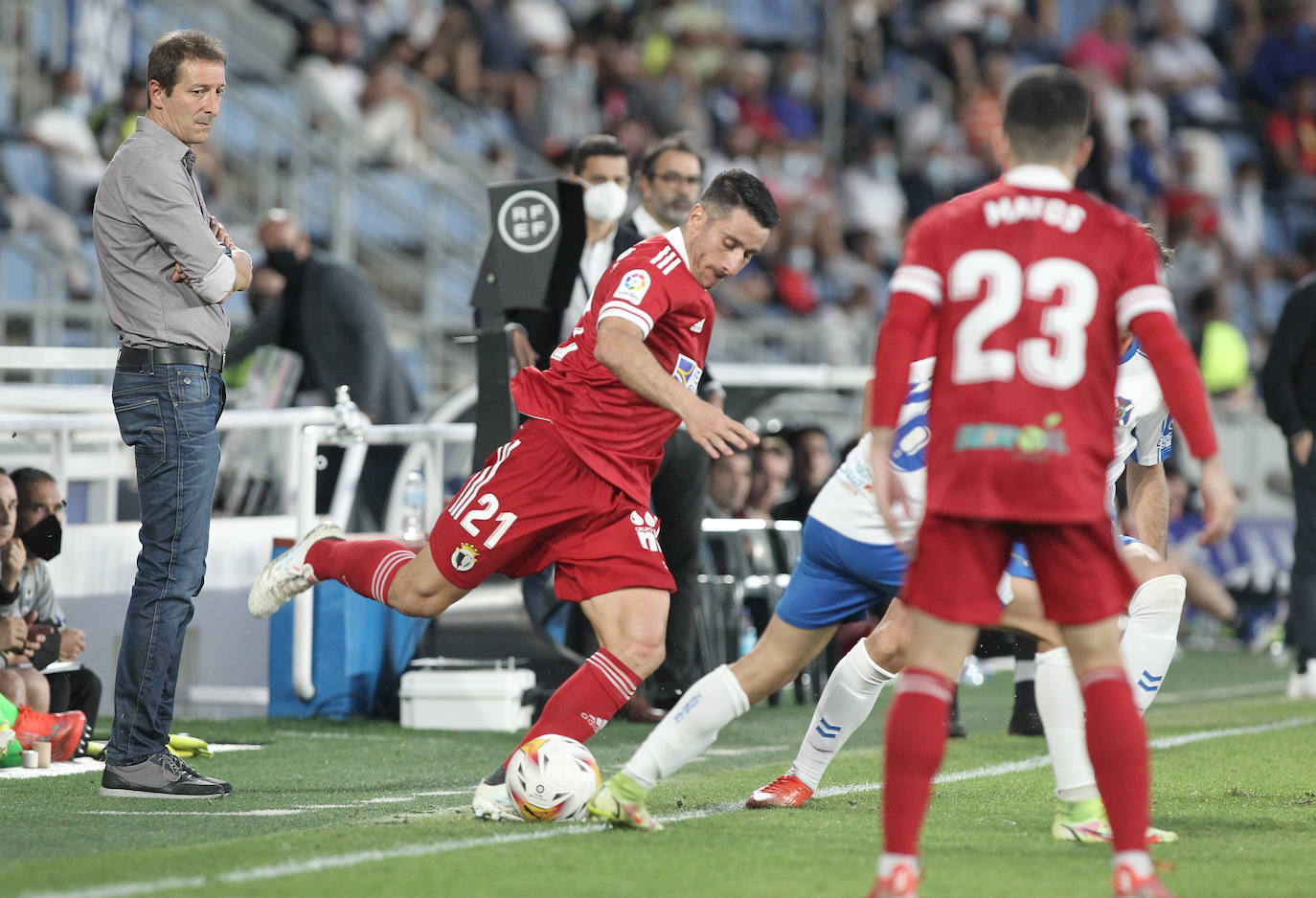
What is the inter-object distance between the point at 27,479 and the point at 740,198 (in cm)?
341

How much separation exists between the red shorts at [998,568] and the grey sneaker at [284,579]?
3.00 metres

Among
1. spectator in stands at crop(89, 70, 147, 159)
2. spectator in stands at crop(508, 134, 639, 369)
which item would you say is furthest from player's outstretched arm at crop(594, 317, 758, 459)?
spectator in stands at crop(89, 70, 147, 159)

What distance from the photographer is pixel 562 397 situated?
567cm

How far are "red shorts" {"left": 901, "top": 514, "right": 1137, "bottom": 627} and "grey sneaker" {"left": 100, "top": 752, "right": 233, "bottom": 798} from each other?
2.78 m

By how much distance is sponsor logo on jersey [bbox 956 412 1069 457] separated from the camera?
12.7 ft

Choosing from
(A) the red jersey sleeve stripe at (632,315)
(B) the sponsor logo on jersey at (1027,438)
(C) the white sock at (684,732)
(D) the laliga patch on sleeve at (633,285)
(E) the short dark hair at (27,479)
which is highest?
(D) the laliga patch on sleeve at (633,285)

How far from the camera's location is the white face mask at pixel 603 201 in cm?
803

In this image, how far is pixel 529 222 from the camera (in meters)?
7.86

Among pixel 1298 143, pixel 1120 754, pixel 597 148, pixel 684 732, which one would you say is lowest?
pixel 684 732

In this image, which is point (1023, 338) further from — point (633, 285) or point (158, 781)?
point (158, 781)

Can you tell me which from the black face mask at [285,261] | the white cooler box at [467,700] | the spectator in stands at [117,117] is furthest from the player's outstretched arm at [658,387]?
the spectator in stands at [117,117]

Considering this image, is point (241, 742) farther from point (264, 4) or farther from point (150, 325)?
point (264, 4)

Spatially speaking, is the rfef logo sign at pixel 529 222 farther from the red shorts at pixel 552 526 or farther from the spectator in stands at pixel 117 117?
the spectator in stands at pixel 117 117

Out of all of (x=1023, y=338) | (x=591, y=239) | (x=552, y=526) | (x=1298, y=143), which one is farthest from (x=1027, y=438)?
(x=1298, y=143)
